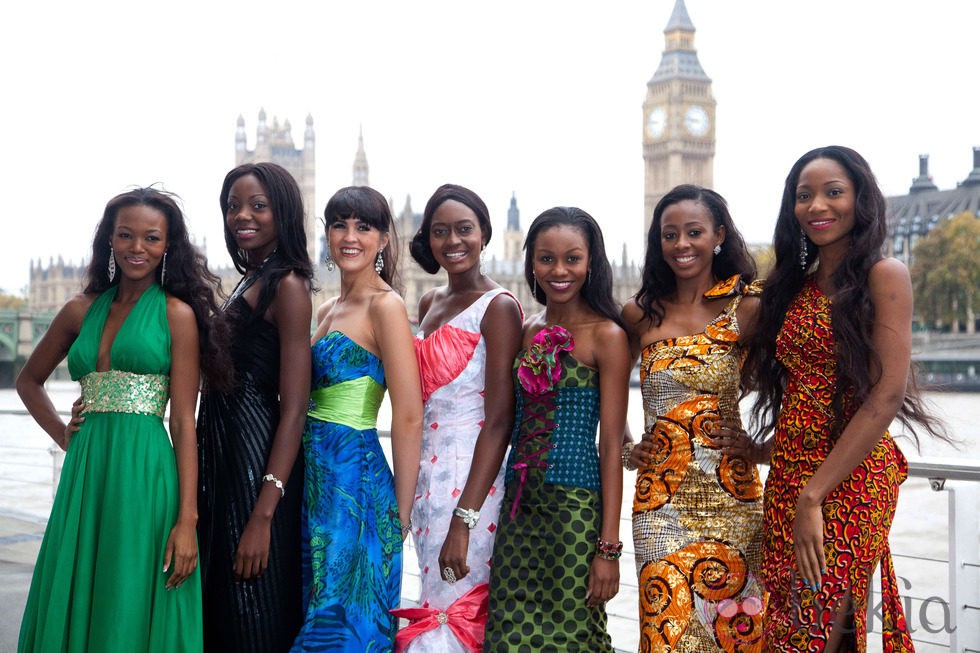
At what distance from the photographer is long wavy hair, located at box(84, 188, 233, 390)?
224 centimetres

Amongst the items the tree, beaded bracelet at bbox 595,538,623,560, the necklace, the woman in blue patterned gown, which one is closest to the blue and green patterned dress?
the woman in blue patterned gown

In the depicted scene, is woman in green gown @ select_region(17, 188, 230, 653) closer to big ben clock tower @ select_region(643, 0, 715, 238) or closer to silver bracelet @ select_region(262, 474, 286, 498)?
silver bracelet @ select_region(262, 474, 286, 498)

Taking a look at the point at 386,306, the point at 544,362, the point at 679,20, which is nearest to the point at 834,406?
the point at 544,362

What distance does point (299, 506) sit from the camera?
232cm

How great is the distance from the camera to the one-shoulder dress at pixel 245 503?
2.23m

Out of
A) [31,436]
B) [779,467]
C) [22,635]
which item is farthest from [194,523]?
[31,436]

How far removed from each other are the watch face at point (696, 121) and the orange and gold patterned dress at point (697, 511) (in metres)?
68.4

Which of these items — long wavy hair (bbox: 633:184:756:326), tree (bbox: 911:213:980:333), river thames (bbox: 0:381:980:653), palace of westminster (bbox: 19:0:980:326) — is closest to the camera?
long wavy hair (bbox: 633:184:756:326)

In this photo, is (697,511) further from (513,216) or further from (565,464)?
(513,216)

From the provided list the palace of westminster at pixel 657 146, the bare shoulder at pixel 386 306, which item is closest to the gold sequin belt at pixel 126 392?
the bare shoulder at pixel 386 306

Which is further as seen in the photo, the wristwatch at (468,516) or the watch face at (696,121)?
the watch face at (696,121)

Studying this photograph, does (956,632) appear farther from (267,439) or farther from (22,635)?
(22,635)

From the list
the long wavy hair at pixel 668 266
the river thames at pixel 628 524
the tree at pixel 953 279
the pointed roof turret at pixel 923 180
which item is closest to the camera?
the long wavy hair at pixel 668 266

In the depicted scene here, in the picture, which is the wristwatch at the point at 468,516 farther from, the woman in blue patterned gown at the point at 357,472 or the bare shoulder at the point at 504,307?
the bare shoulder at the point at 504,307
